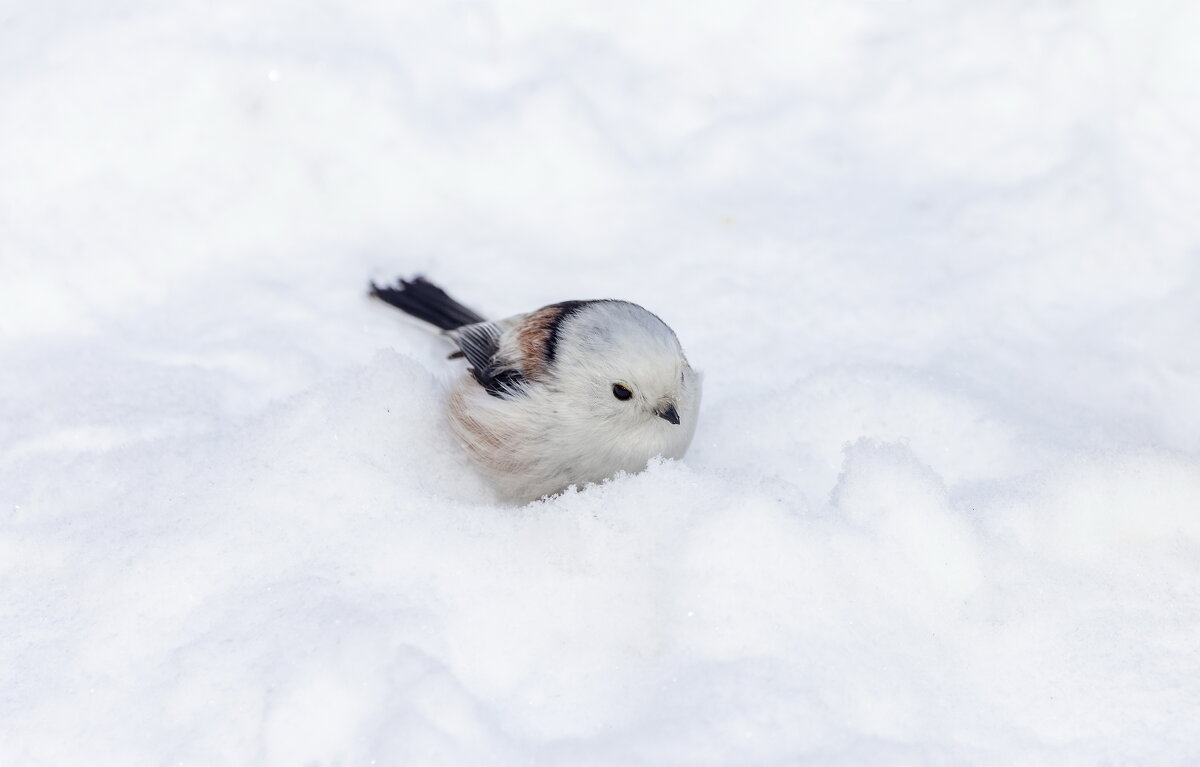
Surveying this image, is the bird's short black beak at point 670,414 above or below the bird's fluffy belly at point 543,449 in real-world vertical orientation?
above

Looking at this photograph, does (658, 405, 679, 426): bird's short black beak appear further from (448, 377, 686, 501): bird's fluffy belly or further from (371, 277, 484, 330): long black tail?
(371, 277, 484, 330): long black tail

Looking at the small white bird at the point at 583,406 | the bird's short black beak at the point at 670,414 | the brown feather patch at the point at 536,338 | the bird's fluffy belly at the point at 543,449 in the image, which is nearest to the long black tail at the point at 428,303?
the brown feather patch at the point at 536,338

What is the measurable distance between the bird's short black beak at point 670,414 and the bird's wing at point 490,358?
468 mm

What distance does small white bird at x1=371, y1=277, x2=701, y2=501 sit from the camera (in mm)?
3307

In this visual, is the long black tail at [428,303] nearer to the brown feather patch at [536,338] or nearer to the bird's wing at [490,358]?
the bird's wing at [490,358]

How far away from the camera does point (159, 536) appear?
2.91 m

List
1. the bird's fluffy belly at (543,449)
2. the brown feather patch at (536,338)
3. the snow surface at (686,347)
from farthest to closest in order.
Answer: the brown feather patch at (536,338)
the bird's fluffy belly at (543,449)
the snow surface at (686,347)

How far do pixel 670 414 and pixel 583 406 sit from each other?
274mm

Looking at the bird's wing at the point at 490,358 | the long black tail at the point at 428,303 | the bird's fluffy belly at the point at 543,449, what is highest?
the long black tail at the point at 428,303

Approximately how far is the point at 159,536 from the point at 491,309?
171cm

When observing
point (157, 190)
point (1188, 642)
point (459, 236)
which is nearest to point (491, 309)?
point (459, 236)

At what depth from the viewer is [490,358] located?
12.1 ft

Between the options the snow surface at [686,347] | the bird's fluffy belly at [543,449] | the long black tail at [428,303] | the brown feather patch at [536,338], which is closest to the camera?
the snow surface at [686,347]

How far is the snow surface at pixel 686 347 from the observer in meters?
2.48
